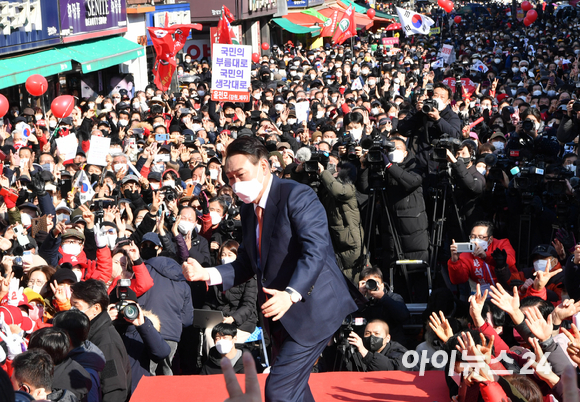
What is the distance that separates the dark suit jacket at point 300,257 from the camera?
3.31 meters

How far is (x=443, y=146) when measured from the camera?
6609mm

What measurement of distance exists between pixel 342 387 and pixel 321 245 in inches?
56.4

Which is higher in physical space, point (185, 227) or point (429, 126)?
point (429, 126)

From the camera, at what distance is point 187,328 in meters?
5.89

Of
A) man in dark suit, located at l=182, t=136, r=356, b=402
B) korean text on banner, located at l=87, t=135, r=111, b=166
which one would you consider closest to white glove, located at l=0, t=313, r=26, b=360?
man in dark suit, located at l=182, t=136, r=356, b=402

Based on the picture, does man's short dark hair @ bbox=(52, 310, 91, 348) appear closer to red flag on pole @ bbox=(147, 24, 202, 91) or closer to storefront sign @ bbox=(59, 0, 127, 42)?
red flag on pole @ bbox=(147, 24, 202, 91)

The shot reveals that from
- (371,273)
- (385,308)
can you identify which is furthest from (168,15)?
(385,308)

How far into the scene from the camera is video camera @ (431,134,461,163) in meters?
6.57

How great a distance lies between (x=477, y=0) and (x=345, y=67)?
60.8 meters

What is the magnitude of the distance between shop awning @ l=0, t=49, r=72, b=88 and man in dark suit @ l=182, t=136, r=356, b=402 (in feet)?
35.3

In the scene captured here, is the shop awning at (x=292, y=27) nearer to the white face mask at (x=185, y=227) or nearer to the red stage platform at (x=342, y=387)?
the white face mask at (x=185, y=227)

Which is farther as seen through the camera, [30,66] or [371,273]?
[30,66]

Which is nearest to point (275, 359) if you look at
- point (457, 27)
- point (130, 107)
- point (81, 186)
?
point (81, 186)

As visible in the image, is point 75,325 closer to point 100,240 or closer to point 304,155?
point 100,240
